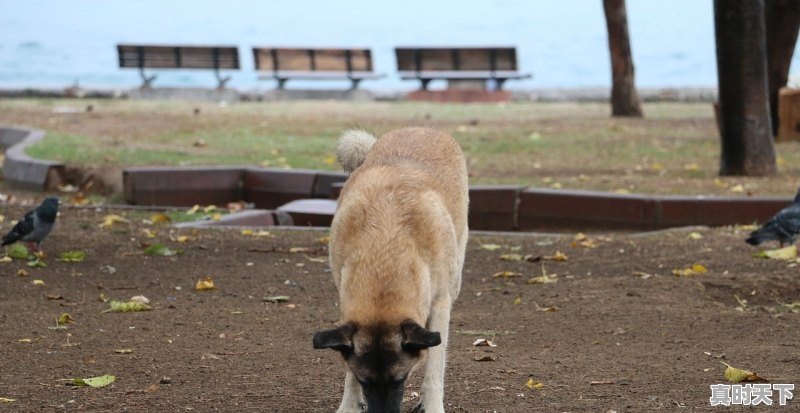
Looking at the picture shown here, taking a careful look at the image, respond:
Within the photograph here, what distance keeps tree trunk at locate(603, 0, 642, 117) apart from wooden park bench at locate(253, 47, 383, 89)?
37.3 ft

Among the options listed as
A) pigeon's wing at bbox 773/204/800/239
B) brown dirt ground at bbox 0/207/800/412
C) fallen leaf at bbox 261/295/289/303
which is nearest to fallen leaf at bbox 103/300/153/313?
brown dirt ground at bbox 0/207/800/412

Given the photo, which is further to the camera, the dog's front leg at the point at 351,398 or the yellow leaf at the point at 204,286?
the yellow leaf at the point at 204,286

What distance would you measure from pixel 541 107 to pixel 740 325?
64.3 feet

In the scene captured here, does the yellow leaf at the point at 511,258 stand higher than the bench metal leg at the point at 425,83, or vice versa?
the yellow leaf at the point at 511,258

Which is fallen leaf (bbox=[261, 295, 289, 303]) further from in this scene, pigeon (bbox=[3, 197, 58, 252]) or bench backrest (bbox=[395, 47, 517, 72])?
bench backrest (bbox=[395, 47, 517, 72])

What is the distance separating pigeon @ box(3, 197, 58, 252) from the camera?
30.2 ft

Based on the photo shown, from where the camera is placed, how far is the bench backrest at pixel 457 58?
3184cm

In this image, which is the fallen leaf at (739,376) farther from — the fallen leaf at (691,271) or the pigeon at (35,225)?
the pigeon at (35,225)

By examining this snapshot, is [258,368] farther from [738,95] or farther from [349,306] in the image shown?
[738,95]

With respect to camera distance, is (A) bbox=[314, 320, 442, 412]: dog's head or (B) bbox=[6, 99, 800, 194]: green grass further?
(B) bbox=[6, 99, 800, 194]: green grass

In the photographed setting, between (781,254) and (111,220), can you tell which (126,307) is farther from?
(781,254)

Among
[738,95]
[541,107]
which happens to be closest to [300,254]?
[738,95]

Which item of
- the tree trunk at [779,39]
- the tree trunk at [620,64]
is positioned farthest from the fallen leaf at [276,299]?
the tree trunk at [620,64]

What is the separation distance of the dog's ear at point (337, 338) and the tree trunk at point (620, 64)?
18347 mm
